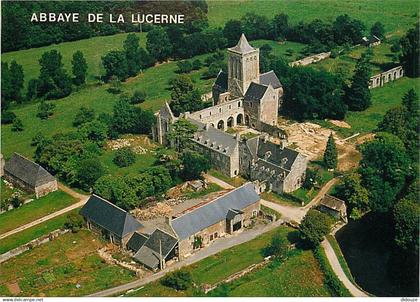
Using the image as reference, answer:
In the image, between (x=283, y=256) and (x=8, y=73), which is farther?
(x=8, y=73)

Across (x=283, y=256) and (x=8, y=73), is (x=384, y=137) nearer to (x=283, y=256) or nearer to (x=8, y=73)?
(x=283, y=256)

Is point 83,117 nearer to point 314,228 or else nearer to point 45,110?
point 45,110

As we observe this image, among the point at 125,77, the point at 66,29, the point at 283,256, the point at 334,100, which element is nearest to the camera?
the point at 283,256

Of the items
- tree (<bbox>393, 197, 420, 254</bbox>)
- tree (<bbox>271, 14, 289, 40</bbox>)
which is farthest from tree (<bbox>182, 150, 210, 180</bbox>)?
tree (<bbox>271, 14, 289, 40</bbox>)

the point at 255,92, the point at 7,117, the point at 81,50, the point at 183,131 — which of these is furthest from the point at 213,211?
the point at 81,50

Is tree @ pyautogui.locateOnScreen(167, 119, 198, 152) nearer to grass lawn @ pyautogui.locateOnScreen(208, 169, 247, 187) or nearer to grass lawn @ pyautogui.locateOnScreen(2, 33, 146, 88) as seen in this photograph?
grass lawn @ pyautogui.locateOnScreen(208, 169, 247, 187)

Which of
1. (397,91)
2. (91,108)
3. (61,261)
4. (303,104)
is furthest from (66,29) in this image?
(61,261)

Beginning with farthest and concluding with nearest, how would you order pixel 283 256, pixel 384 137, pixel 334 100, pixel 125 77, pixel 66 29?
pixel 66 29, pixel 125 77, pixel 334 100, pixel 384 137, pixel 283 256
